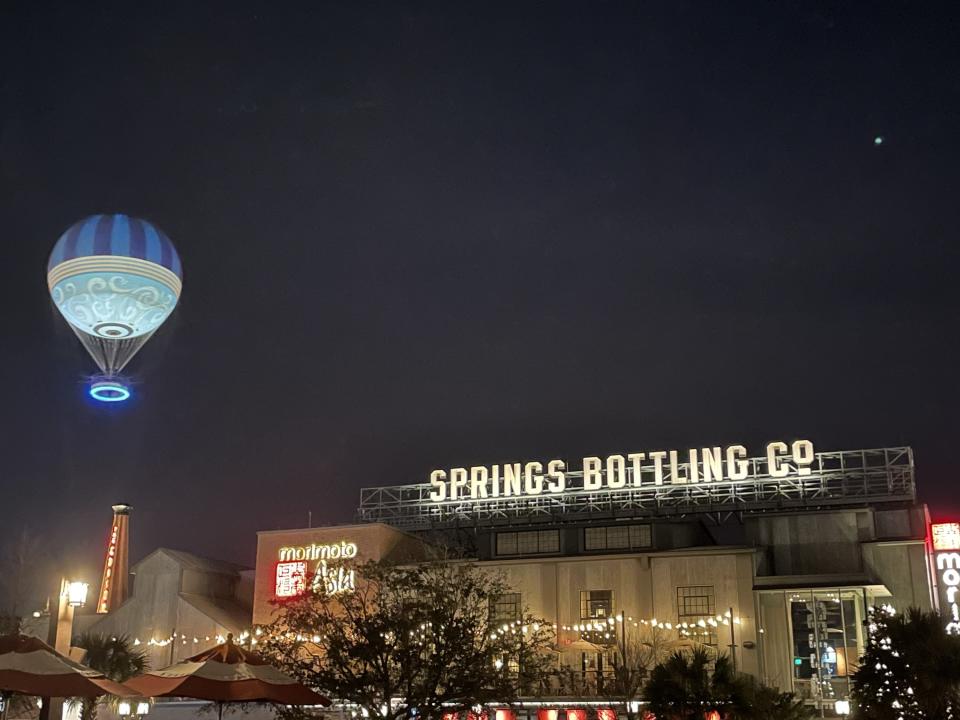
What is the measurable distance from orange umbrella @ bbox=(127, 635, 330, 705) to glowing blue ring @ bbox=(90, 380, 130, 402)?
28.5 m

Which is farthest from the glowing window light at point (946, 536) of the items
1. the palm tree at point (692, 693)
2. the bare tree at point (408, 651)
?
the bare tree at point (408, 651)

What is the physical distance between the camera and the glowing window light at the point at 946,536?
5512 cm

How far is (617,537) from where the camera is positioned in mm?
61219

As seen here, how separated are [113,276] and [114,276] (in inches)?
1.7

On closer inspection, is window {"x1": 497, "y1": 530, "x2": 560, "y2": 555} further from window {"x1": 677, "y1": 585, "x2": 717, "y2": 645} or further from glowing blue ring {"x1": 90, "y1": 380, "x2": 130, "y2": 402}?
glowing blue ring {"x1": 90, "y1": 380, "x2": 130, "y2": 402}

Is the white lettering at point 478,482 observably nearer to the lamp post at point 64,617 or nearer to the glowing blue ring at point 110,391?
the glowing blue ring at point 110,391

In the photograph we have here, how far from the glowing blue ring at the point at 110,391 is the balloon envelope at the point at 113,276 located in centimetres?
558

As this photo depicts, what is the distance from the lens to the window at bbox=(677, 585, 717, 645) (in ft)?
177

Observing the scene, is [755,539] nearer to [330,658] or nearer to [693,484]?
[693,484]

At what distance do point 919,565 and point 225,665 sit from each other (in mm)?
41982

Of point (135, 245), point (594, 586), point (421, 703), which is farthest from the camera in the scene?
point (594, 586)

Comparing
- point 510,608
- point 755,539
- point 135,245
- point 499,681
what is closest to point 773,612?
point 755,539

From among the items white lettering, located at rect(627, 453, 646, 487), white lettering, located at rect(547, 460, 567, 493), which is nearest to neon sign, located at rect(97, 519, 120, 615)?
white lettering, located at rect(547, 460, 567, 493)

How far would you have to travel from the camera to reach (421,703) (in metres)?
25.3
